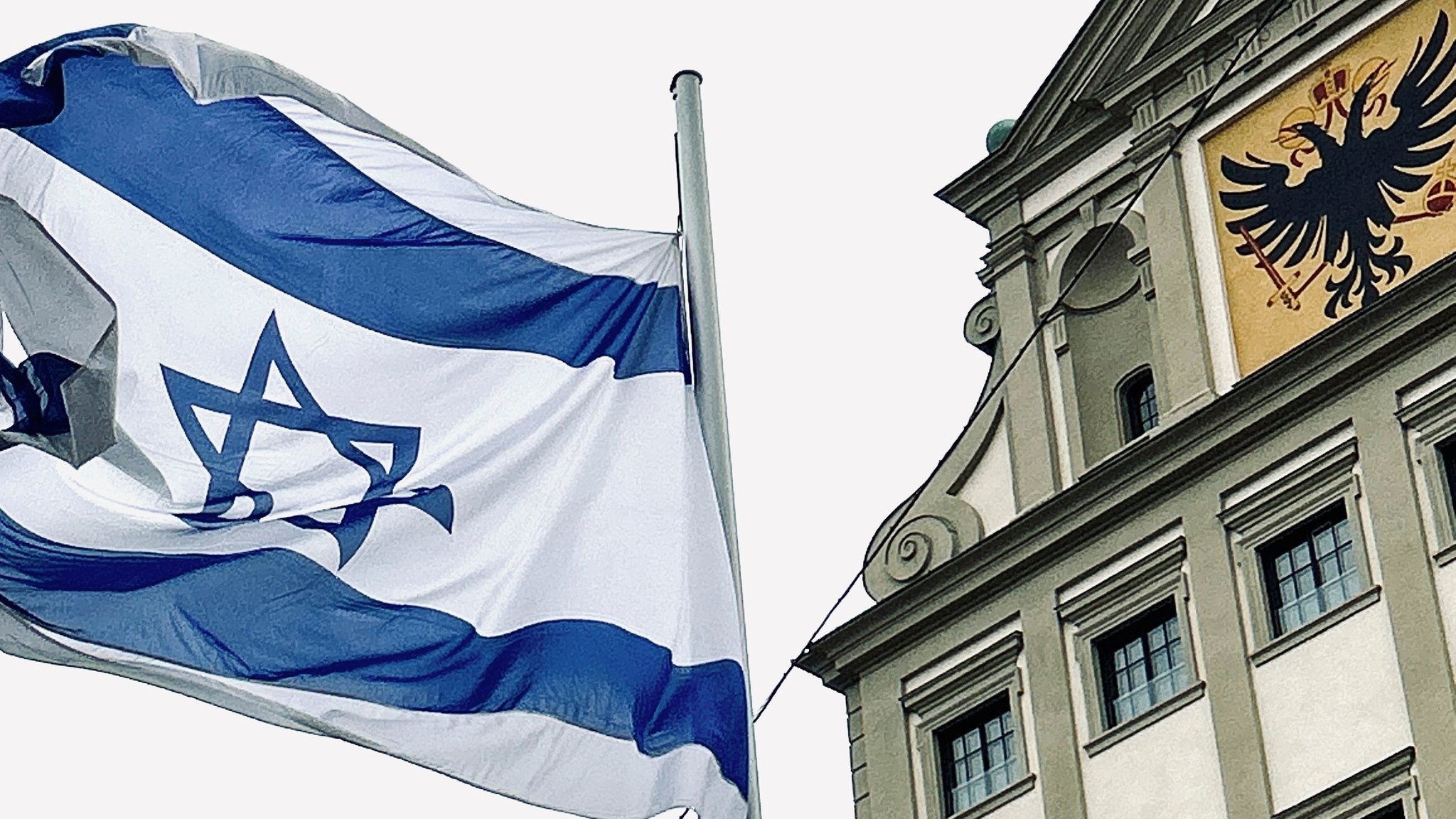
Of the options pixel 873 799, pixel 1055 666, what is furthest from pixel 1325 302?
pixel 873 799

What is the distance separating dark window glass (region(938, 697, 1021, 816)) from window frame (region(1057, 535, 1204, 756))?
2.94 ft

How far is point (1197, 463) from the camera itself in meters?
29.4

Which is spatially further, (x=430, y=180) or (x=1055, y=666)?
(x=1055, y=666)

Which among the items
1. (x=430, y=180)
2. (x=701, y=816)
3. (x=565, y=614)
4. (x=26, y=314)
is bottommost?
(x=701, y=816)

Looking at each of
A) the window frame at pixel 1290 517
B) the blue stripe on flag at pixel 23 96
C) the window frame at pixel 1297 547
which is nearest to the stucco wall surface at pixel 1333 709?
the window frame at pixel 1290 517

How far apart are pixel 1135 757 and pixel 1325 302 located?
400 cm

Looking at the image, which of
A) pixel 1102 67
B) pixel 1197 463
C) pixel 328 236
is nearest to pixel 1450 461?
pixel 1197 463

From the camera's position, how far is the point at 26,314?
52.7 feet

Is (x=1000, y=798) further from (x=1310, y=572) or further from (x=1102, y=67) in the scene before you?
(x=1102, y=67)

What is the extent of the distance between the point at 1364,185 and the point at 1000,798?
19.5ft

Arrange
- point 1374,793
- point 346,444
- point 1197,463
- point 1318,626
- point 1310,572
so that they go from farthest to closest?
point 1197,463 < point 1310,572 < point 1318,626 < point 1374,793 < point 346,444

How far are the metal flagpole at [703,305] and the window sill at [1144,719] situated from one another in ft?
41.0

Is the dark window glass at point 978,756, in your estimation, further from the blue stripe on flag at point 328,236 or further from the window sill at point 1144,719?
the blue stripe on flag at point 328,236

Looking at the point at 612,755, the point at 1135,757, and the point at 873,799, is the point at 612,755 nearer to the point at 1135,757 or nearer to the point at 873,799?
the point at 1135,757
